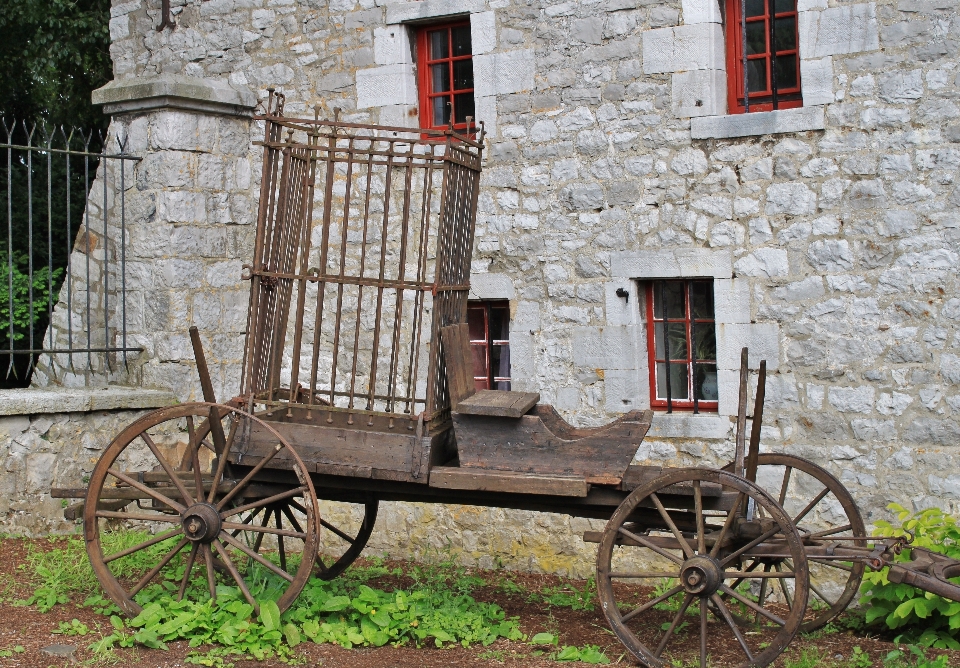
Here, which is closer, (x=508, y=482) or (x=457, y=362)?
(x=508, y=482)

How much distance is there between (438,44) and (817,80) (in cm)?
276

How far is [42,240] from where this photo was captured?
10.6 metres

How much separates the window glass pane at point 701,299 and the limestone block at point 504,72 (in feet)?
5.79

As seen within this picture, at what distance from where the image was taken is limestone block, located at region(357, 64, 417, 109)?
7.64m

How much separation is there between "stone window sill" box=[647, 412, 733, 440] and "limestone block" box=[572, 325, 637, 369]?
41 cm

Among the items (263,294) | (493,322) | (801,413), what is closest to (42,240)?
(493,322)

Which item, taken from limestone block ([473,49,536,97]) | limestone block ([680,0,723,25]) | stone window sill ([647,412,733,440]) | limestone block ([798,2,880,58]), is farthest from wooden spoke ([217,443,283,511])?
limestone block ([798,2,880,58])

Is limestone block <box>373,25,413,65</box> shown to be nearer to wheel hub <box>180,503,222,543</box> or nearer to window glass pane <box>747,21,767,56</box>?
window glass pane <box>747,21,767,56</box>

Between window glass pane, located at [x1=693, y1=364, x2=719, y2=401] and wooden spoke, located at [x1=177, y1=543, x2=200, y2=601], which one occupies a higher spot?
window glass pane, located at [x1=693, y1=364, x2=719, y2=401]

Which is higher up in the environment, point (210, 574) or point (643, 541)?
point (643, 541)

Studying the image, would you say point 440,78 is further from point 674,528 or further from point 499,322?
point 674,528

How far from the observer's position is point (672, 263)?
6.81 meters

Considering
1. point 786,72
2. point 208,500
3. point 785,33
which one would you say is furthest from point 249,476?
point 785,33

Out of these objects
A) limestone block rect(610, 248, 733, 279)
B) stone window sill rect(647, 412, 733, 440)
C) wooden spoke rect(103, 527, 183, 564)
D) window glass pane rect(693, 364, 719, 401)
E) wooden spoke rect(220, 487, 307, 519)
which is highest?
limestone block rect(610, 248, 733, 279)
